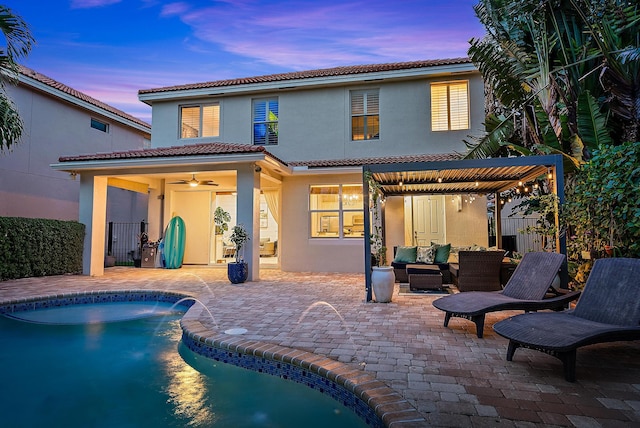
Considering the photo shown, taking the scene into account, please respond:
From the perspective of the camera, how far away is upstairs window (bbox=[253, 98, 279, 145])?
14.4 m

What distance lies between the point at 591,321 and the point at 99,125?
19.9 metres

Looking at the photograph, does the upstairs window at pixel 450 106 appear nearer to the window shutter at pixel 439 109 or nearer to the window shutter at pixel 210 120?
the window shutter at pixel 439 109

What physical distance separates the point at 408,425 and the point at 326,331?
2.77m

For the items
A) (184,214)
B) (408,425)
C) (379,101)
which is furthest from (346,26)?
(408,425)

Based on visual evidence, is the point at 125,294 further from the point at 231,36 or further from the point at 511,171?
the point at 231,36

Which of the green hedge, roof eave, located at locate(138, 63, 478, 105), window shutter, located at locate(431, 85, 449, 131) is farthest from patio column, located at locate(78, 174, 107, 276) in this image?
window shutter, located at locate(431, 85, 449, 131)

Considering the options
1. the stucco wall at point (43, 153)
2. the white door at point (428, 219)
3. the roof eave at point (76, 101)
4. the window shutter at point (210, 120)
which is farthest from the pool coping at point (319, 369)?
the roof eave at point (76, 101)

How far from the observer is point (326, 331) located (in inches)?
211

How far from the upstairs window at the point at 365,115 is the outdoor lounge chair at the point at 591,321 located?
9940 mm

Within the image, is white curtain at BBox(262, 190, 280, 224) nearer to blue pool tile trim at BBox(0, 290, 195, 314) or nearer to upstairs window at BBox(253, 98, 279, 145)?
upstairs window at BBox(253, 98, 279, 145)

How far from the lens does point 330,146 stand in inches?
544

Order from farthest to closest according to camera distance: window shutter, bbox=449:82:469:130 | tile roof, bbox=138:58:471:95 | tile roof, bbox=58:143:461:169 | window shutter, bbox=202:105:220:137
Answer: window shutter, bbox=202:105:220:137 → window shutter, bbox=449:82:469:130 → tile roof, bbox=138:58:471:95 → tile roof, bbox=58:143:461:169

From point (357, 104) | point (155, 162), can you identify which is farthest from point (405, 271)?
point (155, 162)

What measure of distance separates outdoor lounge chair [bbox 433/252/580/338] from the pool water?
252 centimetres
